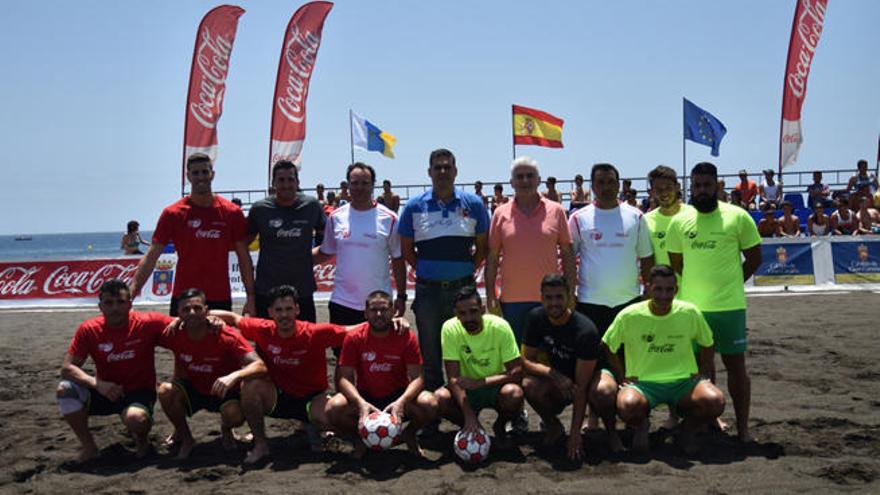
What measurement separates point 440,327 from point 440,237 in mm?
723

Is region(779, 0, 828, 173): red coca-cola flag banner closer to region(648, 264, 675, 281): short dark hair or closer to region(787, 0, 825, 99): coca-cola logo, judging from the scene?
region(787, 0, 825, 99): coca-cola logo

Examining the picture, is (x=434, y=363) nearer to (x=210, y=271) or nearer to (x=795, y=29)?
(x=210, y=271)

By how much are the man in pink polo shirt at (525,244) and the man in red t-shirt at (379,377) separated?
0.84 meters

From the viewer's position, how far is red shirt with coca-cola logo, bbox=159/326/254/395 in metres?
5.08

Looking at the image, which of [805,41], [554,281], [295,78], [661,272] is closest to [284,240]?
[554,281]

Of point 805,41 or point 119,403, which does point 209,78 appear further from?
point 805,41

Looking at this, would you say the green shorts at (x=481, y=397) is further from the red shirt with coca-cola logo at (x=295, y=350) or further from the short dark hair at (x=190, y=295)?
the short dark hair at (x=190, y=295)

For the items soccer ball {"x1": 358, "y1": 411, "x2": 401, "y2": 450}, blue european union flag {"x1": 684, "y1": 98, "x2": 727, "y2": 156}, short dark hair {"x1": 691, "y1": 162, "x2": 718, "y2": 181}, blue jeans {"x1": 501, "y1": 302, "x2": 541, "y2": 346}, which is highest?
blue european union flag {"x1": 684, "y1": 98, "x2": 727, "y2": 156}

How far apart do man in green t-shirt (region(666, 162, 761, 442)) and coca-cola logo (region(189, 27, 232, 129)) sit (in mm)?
13891

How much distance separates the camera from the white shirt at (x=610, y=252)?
516 cm

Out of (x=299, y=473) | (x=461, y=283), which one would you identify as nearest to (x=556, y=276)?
(x=461, y=283)

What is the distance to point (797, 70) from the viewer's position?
58.1ft

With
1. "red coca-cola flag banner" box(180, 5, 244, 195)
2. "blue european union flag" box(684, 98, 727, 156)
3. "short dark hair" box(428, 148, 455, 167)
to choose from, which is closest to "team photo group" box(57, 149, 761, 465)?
"short dark hair" box(428, 148, 455, 167)

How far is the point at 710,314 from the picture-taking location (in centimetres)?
498
